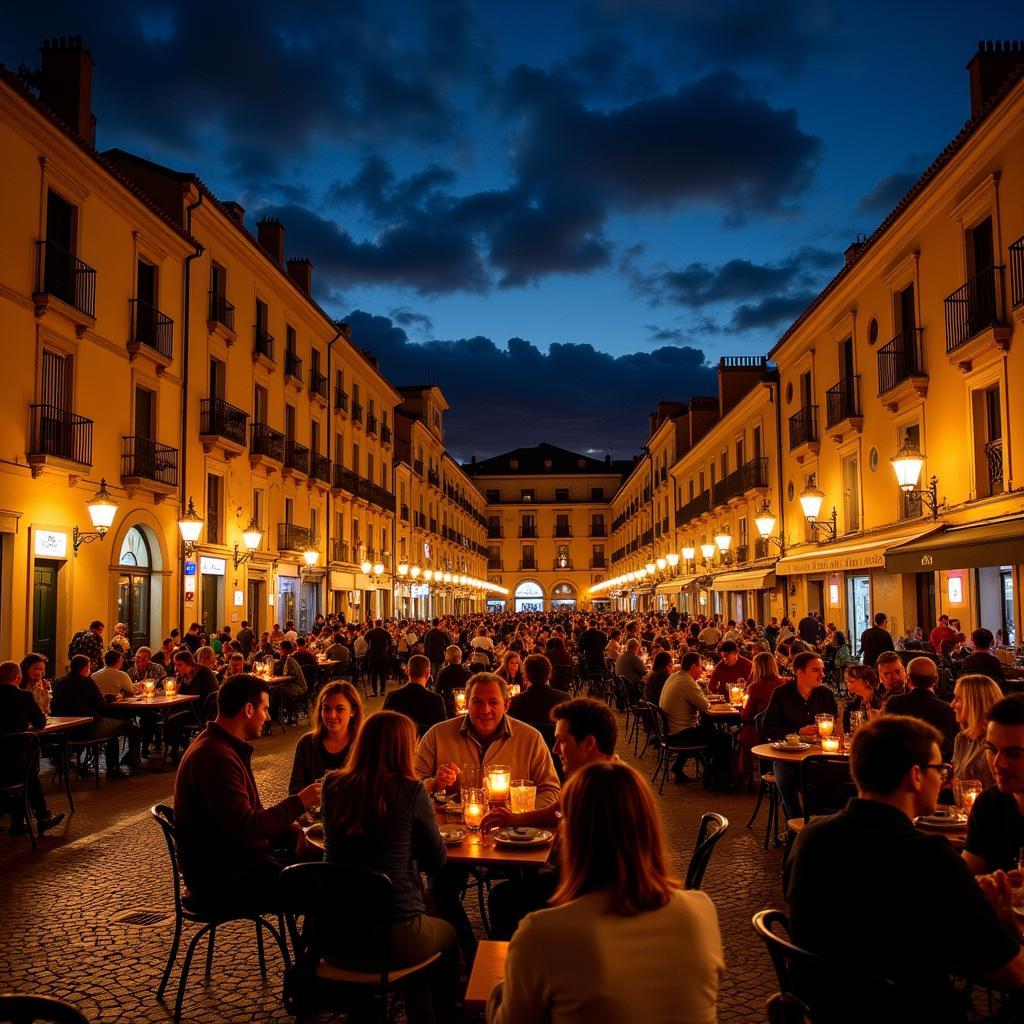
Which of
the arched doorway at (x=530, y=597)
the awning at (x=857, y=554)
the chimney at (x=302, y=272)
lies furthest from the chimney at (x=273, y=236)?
the arched doorway at (x=530, y=597)

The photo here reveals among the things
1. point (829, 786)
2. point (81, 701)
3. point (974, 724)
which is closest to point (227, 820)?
point (974, 724)

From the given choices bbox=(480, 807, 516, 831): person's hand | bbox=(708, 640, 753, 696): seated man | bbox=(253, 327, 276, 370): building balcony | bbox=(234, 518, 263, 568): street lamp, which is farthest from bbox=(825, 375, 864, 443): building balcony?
bbox=(480, 807, 516, 831): person's hand

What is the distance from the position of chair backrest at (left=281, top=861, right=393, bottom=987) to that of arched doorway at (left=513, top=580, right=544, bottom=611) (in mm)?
83653

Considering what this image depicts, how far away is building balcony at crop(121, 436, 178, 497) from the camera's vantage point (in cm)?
1809

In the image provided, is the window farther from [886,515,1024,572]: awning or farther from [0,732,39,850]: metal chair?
[886,515,1024,572]: awning

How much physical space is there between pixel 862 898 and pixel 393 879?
6.28 feet

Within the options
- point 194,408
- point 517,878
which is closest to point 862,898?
point 517,878

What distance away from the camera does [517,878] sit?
4.80 metres

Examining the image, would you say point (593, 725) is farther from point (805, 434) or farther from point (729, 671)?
point (805, 434)

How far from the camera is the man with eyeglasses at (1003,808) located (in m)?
3.90

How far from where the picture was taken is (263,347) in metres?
25.9

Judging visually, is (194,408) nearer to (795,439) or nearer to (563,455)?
(795,439)

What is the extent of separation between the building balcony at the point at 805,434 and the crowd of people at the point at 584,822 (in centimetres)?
1413

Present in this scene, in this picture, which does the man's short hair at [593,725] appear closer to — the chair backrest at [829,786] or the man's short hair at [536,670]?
the chair backrest at [829,786]
